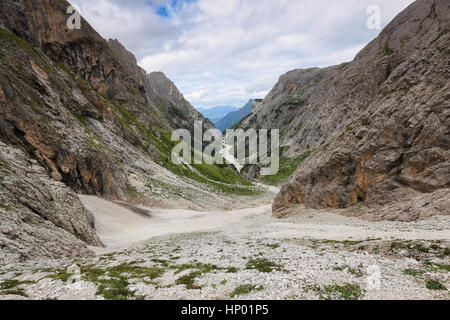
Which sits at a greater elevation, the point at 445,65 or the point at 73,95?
the point at 73,95

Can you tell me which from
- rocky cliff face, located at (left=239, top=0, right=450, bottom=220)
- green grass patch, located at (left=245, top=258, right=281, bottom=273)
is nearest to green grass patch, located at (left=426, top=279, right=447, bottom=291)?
green grass patch, located at (left=245, top=258, right=281, bottom=273)

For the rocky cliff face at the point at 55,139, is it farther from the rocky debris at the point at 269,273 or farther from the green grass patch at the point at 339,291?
the green grass patch at the point at 339,291

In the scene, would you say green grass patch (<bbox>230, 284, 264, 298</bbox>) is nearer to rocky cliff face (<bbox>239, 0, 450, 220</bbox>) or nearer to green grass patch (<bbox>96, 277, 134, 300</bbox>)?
green grass patch (<bbox>96, 277, 134, 300</bbox>)

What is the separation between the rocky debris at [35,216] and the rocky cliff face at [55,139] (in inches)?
4.0

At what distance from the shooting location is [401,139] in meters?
33.7

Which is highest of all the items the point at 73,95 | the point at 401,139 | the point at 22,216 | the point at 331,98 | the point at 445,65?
the point at 331,98

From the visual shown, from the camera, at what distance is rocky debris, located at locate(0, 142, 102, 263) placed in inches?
760

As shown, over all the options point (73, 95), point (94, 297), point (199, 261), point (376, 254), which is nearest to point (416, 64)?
point (376, 254)

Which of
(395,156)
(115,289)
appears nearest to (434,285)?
(115,289)

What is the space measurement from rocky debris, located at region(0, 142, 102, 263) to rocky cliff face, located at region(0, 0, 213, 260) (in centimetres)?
10

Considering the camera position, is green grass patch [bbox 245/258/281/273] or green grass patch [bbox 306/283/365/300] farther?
green grass patch [bbox 245/258/281/273]

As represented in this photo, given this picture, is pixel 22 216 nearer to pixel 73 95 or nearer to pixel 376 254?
pixel 376 254

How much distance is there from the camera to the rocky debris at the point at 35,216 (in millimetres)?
19312
